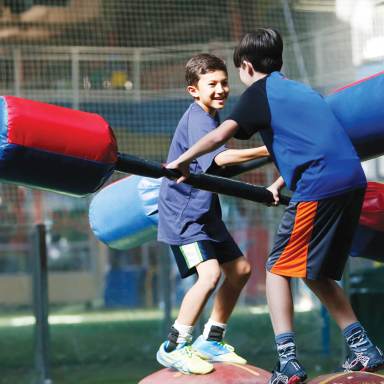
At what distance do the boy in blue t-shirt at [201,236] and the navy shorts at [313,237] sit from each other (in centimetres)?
56

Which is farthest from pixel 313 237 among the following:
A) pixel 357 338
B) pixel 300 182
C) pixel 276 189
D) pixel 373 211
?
pixel 373 211

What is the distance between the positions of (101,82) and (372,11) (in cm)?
271

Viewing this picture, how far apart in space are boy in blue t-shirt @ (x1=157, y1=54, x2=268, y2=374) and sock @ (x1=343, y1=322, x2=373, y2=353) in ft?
2.06

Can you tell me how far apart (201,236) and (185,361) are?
0.51 metres

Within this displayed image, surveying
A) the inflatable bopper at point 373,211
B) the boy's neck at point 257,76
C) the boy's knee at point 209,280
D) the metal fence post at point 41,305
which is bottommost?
the metal fence post at point 41,305

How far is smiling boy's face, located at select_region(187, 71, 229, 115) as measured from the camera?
4.40 meters

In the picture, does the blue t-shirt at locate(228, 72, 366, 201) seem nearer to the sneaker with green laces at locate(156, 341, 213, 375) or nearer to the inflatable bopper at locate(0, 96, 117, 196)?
the inflatable bopper at locate(0, 96, 117, 196)

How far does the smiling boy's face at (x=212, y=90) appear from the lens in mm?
4398

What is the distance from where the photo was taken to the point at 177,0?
36.6ft

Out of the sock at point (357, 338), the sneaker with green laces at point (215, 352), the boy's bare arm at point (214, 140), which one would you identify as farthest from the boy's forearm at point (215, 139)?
the sneaker with green laces at point (215, 352)

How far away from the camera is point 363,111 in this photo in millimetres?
4078

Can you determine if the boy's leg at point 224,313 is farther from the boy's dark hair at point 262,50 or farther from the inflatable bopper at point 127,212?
the boy's dark hair at point 262,50

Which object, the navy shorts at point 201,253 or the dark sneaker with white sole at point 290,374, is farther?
the navy shorts at point 201,253

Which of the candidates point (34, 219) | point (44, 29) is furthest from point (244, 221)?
point (44, 29)
